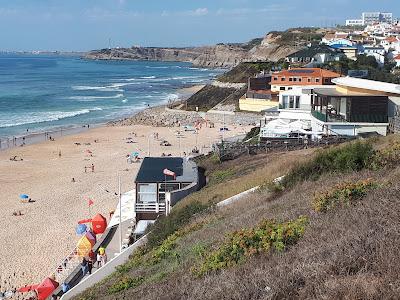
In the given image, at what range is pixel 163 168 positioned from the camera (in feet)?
61.3

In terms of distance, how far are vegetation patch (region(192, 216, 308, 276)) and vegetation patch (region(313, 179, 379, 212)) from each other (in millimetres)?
881

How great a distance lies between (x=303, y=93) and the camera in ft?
88.0

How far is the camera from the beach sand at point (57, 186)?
18859 mm

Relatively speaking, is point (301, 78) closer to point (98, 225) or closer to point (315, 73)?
point (315, 73)

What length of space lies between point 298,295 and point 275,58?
292 ft

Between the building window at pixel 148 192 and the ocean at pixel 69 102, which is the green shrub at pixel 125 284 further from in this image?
the ocean at pixel 69 102

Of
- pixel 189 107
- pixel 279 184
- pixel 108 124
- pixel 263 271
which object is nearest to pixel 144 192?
pixel 279 184

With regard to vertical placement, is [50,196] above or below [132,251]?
below

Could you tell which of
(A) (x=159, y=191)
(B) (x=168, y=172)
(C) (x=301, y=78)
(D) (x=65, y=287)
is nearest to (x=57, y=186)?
(A) (x=159, y=191)

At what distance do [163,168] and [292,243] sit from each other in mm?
12125

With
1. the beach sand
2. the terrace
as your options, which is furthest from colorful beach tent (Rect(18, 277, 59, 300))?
the terrace

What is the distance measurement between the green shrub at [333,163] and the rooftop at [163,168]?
227 inches

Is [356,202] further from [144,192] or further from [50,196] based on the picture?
[50,196]

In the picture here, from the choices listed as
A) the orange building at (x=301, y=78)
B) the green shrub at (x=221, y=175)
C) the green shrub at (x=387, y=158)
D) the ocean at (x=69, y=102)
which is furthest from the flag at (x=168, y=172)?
the ocean at (x=69, y=102)
